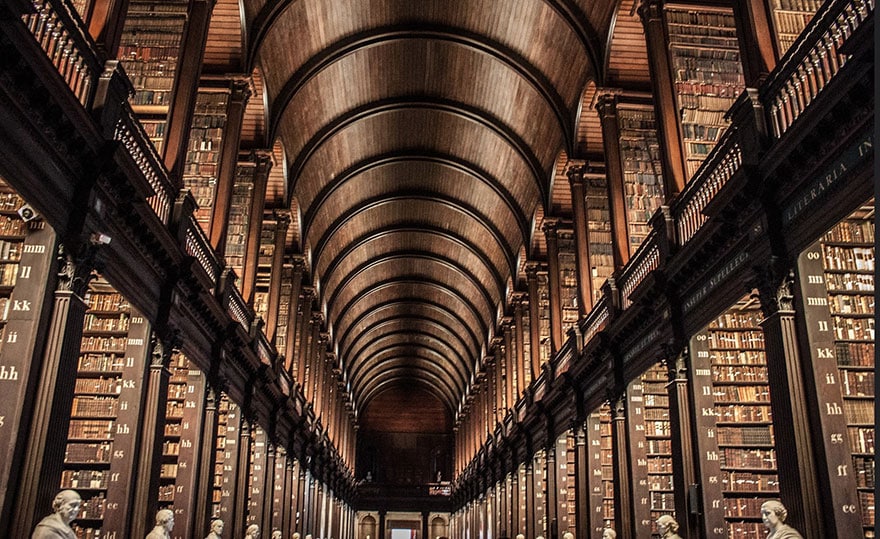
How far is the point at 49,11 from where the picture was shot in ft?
19.6

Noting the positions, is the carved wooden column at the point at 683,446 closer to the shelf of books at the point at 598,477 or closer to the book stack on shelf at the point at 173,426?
the shelf of books at the point at 598,477

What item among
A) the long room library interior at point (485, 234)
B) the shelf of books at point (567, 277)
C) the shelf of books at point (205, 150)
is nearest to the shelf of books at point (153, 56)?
the long room library interior at point (485, 234)

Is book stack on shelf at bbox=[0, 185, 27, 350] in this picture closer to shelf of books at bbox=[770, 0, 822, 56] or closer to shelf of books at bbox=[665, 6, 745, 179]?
shelf of books at bbox=[665, 6, 745, 179]

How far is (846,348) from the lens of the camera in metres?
7.40

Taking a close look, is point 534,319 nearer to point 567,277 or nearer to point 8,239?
point 567,277

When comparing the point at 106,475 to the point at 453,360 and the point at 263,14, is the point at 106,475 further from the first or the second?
the point at 453,360

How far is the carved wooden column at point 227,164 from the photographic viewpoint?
38.8 ft

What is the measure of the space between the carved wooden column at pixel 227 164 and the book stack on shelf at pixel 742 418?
23.9 ft

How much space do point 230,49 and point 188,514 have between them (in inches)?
307

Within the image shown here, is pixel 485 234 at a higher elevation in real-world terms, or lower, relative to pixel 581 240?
higher

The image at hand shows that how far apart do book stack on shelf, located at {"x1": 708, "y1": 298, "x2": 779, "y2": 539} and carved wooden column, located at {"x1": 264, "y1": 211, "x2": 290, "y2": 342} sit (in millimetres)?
9480

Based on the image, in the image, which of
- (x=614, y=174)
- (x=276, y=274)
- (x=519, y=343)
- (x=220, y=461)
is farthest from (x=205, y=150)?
(x=519, y=343)

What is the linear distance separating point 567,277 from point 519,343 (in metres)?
4.38

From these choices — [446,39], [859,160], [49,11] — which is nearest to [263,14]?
[446,39]
